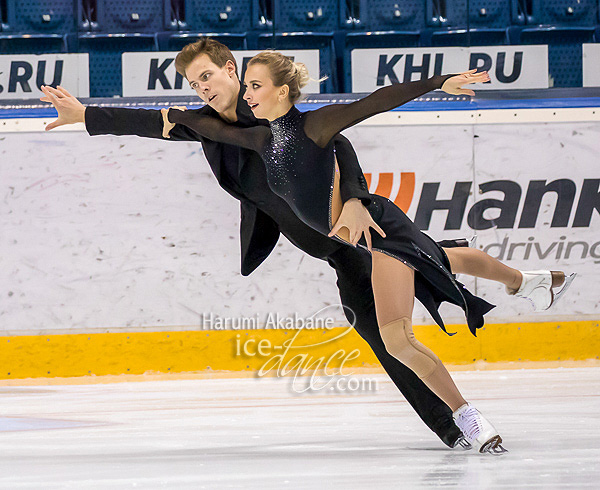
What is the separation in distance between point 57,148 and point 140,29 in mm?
1190

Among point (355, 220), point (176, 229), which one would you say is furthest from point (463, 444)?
point (176, 229)

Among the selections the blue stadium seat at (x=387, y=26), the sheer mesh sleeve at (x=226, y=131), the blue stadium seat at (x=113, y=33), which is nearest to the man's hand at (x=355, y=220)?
the sheer mesh sleeve at (x=226, y=131)

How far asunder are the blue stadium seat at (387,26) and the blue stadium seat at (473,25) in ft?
0.51

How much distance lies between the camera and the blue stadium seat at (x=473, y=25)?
502cm

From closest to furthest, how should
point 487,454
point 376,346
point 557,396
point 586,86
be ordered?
point 487,454, point 376,346, point 557,396, point 586,86

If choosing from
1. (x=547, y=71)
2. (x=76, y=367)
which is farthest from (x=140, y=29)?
(x=547, y=71)

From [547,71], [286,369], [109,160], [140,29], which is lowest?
[286,369]

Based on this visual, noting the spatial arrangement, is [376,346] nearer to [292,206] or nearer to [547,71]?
[292,206]

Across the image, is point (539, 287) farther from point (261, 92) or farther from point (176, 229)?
point (176, 229)

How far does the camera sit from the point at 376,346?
2.54 m

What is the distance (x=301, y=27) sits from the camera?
530cm

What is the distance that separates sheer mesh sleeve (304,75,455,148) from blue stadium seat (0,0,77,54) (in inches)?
130

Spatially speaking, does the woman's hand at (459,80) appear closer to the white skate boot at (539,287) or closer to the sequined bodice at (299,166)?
the sequined bodice at (299,166)

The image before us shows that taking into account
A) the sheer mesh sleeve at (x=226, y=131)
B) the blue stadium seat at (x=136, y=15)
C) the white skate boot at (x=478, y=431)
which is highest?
the blue stadium seat at (x=136, y=15)
